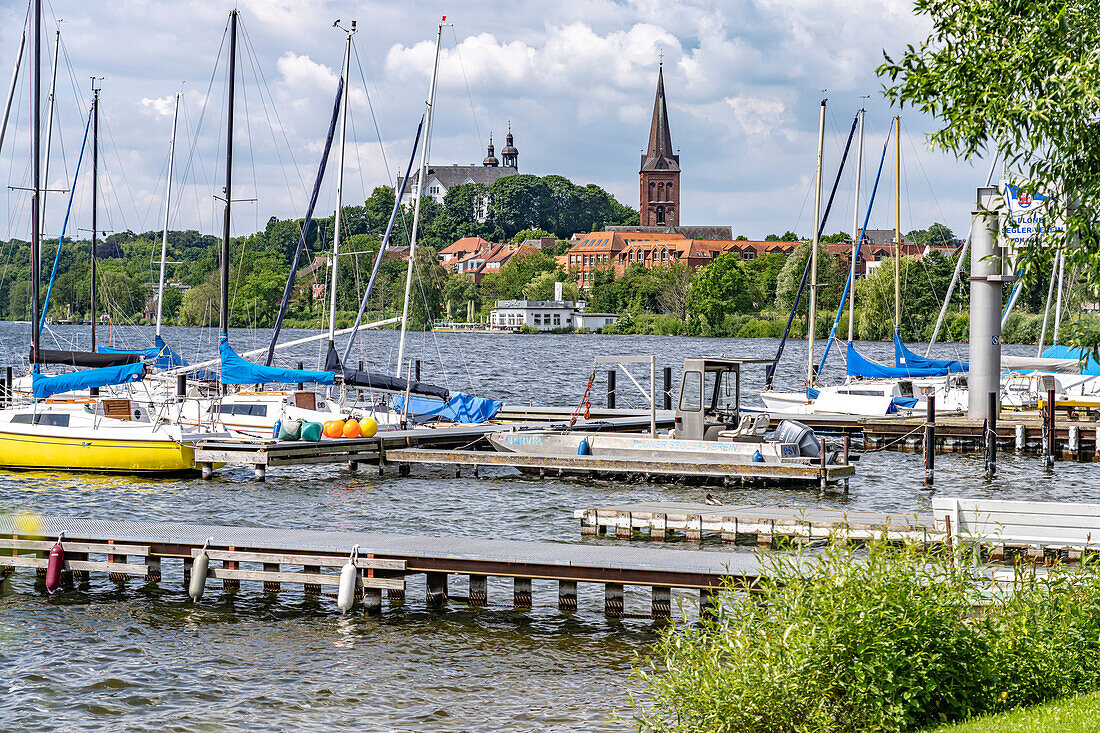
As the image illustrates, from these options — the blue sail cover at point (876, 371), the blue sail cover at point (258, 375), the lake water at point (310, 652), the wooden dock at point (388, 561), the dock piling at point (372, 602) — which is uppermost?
the blue sail cover at point (876, 371)

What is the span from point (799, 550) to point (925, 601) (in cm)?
105

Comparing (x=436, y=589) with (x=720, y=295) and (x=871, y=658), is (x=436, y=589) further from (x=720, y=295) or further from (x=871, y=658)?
(x=720, y=295)

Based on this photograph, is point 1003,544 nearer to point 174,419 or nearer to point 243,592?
point 243,592

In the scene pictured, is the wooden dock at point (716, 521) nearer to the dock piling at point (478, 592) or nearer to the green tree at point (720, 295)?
the dock piling at point (478, 592)

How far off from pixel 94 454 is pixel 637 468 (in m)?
13.6

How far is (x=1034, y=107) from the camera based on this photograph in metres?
9.52

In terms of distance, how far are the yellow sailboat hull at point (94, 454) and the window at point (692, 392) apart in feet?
40.4

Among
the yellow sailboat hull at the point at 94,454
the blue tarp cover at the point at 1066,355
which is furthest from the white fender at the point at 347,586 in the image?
the blue tarp cover at the point at 1066,355

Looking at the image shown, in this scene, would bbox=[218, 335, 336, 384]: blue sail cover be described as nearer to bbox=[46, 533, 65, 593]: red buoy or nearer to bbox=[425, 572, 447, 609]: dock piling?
bbox=[46, 533, 65, 593]: red buoy

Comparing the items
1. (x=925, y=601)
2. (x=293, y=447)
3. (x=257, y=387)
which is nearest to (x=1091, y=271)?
(x=925, y=601)

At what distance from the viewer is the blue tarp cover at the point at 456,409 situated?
3469 centimetres

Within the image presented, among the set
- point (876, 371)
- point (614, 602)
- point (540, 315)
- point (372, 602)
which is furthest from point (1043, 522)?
point (540, 315)

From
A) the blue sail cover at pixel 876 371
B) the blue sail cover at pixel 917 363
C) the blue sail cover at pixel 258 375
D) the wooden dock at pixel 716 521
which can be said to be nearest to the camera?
the wooden dock at pixel 716 521

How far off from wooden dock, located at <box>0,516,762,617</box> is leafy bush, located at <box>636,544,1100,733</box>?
491 cm
